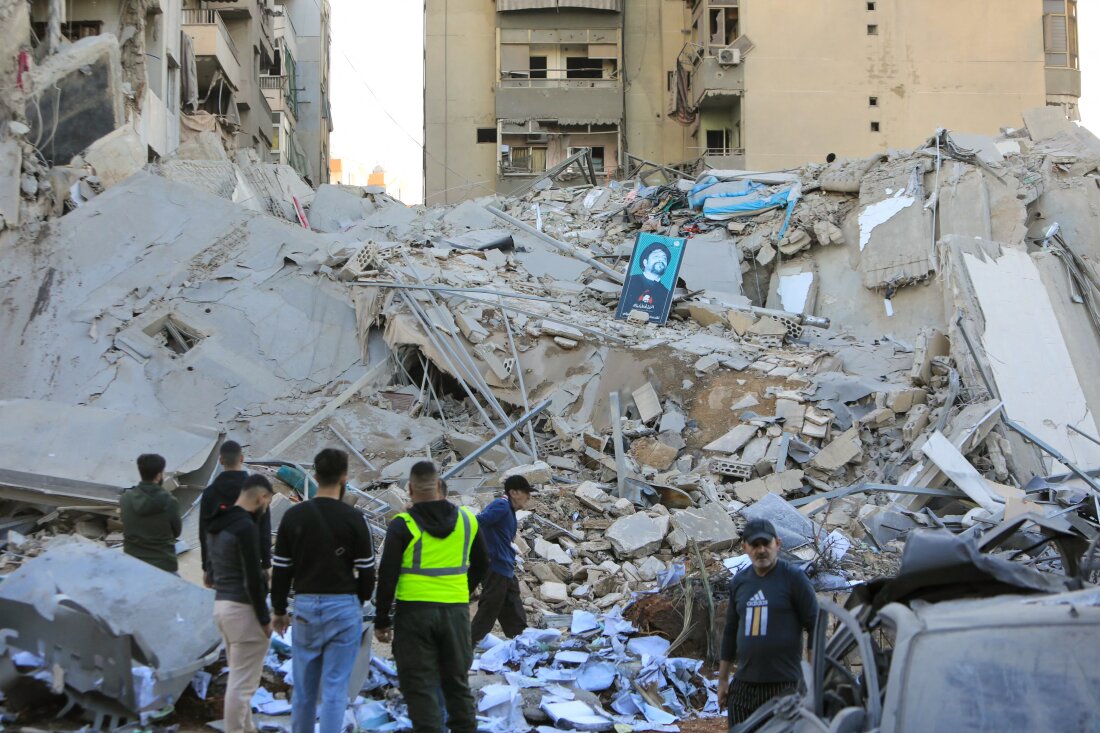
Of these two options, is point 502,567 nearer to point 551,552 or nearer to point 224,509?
point 224,509

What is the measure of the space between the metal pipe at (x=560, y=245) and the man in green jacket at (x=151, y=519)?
35.7ft

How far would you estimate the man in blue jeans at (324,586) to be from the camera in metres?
4.37

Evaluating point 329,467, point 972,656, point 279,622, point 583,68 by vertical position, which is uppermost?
point 583,68

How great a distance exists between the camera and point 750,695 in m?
4.27

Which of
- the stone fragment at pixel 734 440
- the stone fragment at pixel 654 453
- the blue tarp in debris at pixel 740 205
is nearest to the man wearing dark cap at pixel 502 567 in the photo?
the stone fragment at pixel 654 453

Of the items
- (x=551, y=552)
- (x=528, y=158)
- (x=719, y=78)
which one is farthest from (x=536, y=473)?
(x=528, y=158)

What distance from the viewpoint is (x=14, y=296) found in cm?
1345

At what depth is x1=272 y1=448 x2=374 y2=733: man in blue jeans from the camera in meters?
4.37

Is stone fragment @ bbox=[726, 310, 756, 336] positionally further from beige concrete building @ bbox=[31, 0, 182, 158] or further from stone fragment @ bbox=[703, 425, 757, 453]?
beige concrete building @ bbox=[31, 0, 182, 158]

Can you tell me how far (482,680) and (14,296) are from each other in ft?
33.7

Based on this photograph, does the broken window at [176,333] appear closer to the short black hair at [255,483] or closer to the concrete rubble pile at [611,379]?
the concrete rubble pile at [611,379]

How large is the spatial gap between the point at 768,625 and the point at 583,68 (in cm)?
3358

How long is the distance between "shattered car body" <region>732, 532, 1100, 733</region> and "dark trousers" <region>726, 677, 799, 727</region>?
0.74 m

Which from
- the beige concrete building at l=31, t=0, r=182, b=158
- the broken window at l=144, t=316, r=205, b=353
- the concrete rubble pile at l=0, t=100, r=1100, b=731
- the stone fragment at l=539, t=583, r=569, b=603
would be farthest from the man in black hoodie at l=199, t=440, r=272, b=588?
the beige concrete building at l=31, t=0, r=182, b=158
